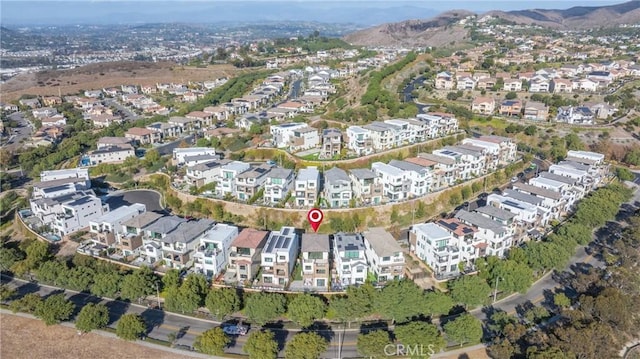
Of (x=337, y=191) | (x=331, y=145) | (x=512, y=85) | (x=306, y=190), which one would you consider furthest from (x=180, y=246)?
(x=512, y=85)

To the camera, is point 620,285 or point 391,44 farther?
point 391,44

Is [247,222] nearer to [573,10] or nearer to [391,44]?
[391,44]

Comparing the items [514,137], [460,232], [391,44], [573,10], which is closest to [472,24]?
[391,44]

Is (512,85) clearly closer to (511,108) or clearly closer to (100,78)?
(511,108)

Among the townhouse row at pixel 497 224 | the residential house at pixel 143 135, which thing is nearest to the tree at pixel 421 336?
the townhouse row at pixel 497 224

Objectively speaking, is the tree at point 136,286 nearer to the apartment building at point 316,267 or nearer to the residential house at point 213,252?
the residential house at point 213,252
